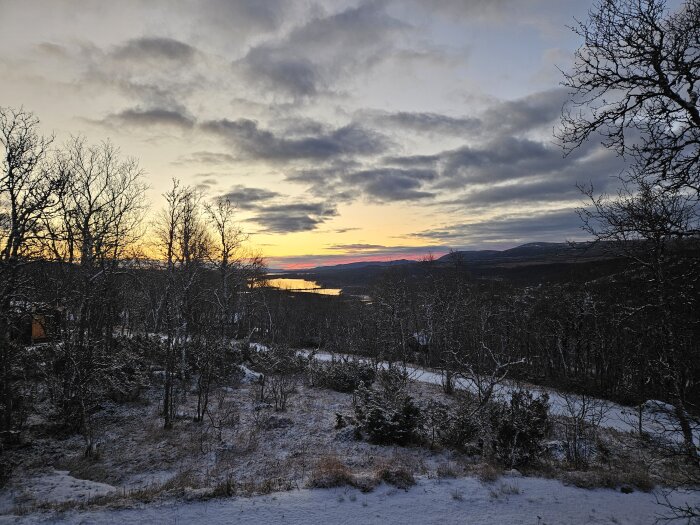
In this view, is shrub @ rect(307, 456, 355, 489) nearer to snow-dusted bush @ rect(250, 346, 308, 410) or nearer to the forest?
the forest

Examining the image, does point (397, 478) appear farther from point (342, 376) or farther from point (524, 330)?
point (524, 330)

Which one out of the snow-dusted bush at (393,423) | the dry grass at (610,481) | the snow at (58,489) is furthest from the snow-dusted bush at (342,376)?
the snow at (58,489)

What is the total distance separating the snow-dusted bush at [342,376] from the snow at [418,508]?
548 inches

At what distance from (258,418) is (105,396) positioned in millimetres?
7544

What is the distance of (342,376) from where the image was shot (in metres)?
22.4

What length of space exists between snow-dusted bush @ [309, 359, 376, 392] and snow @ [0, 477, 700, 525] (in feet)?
45.7

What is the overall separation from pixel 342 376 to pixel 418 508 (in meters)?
15.2

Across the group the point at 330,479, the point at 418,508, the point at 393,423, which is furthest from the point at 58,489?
the point at 393,423

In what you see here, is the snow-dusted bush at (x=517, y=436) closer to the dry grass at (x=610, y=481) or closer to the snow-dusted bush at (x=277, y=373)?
the dry grass at (x=610, y=481)

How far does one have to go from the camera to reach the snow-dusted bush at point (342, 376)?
72.6 ft

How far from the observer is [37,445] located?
39.2 feet

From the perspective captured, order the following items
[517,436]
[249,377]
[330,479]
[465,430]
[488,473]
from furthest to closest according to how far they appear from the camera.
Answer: [249,377]
[465,430]
[517,436]
[488,473]
[330,479]

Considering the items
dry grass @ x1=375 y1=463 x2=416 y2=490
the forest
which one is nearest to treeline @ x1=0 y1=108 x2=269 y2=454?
the forest

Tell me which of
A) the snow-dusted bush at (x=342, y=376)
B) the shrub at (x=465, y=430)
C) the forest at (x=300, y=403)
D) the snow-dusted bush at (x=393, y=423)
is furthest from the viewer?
the snow-dusted bush at (x=342, y=376)
